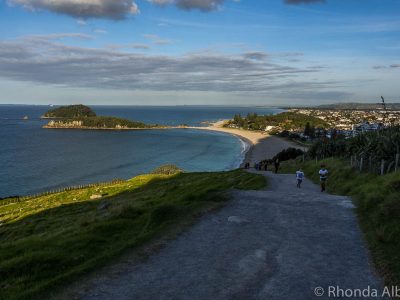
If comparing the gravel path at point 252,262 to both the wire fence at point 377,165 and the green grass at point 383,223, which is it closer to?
the green grass at point 383,223

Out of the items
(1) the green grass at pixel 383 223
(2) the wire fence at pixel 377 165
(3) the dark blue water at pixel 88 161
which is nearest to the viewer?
(1) the green grass at pixel 383 223

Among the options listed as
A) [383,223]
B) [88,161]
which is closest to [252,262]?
[383,223]

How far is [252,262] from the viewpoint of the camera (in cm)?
1134

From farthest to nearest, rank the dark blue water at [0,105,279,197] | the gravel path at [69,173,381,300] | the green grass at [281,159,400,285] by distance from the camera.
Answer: the dark blue water at [0,105,279,197], the green grass at [281,159,400,285], the gravel path at [69,173,381,300]

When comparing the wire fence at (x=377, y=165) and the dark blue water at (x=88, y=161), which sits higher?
the wire fence at (x=377, y=165)

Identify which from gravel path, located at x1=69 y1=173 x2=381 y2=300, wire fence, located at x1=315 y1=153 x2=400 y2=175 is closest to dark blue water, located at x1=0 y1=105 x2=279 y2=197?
wire fence, located at x1=315 y1=153 x2=400 y2=175

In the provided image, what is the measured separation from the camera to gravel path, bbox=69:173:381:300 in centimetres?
963

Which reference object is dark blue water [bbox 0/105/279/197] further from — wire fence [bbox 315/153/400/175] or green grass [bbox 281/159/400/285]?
green grass [bbox 281/159/400/285]

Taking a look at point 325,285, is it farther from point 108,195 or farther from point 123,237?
point 108,195

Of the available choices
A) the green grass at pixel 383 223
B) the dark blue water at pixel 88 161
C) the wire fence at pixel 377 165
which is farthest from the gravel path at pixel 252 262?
the dark blue water at pixel 88 161

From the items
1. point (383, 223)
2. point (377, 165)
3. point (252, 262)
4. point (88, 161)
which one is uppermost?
point (377, 165)

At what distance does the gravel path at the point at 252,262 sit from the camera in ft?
31.6

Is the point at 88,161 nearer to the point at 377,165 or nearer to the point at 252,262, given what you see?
the point at 377,165

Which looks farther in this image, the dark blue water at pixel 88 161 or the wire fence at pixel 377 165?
the dark blue water at pixel 88 161
